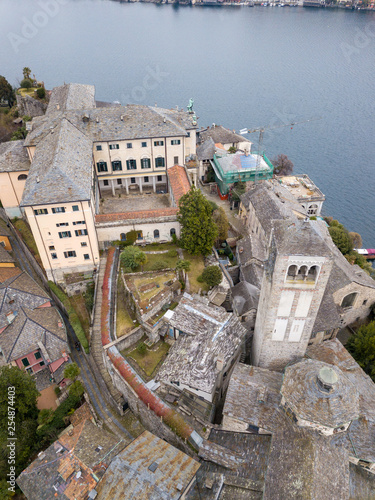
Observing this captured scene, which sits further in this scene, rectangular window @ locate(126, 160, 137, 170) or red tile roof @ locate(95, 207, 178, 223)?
rectangular window @ locate(126, 160, 137, 170)

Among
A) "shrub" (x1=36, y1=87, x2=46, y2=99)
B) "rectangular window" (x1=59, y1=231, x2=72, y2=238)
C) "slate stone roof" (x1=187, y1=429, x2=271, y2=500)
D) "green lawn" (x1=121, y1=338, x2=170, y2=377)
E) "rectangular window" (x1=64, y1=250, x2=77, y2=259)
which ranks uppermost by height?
"shrub" (x1=36, y1=87, x2=46, y2=99)

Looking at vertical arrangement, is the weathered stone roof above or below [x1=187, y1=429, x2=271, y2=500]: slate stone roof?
above

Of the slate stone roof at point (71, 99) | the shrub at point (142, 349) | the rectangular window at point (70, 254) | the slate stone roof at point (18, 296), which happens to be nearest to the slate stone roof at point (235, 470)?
the shrub at point (142, 349)

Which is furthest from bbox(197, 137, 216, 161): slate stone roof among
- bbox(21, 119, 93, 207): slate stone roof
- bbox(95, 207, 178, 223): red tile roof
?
bbox(21, 119, 93, 207): slate stone roof

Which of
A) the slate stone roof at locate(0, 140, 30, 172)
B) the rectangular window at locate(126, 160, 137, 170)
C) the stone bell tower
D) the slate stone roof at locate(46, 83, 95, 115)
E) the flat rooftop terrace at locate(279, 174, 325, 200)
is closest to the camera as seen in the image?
the stone bell tower

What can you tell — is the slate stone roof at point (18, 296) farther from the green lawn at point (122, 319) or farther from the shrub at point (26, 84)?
the shrub at point (26, 84)

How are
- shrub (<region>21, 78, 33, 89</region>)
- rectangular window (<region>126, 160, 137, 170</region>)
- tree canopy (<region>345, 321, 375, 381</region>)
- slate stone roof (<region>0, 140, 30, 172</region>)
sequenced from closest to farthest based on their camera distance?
tree canopy (<region>345, 321, 375, 381</region>), slate stone roof (<region>0, 140, 30, 172</region>), rectangular window (<region>126, 160, 137, 170</region>), shrub (<region>21, 78, 33, 89</region>)

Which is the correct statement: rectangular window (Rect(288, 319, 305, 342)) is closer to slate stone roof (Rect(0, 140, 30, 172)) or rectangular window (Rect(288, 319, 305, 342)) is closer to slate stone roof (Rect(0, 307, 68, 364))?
slate stone roof (Rect(0, 307, 68, 364))
